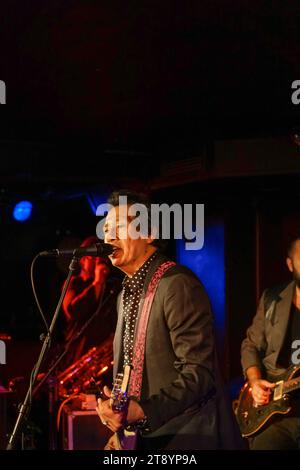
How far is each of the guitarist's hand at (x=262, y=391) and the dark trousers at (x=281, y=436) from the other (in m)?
0.17

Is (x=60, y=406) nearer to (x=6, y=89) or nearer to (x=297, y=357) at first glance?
(x=297, y=357)

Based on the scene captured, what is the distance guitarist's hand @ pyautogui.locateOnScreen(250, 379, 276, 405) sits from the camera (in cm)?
484

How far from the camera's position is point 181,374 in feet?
9.86

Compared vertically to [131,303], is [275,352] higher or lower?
lower

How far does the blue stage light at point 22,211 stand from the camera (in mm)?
8695

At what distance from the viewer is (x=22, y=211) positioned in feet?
28.9

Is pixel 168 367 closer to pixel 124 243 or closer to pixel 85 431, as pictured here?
pixel 124 243

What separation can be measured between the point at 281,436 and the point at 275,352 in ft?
2.05

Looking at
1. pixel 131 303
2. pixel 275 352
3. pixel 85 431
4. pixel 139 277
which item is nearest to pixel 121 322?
pixel 131 303

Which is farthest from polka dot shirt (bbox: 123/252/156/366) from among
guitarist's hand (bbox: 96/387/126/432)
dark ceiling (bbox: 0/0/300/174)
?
dark ceiling (bbox: 0/0/300/174)

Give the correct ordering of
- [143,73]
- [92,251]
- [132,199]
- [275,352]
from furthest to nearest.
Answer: [143,73] → [275,352] → [132,199] → [92,251]

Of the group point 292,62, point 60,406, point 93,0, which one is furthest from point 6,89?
point 60,406

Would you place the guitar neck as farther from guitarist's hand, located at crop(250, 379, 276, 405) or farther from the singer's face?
the singer's face

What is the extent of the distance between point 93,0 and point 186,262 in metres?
4.75
